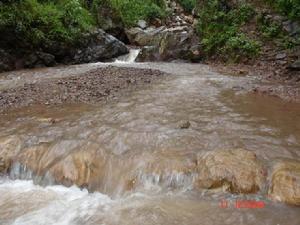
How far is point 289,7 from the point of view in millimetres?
13352

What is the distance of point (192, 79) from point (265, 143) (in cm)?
534

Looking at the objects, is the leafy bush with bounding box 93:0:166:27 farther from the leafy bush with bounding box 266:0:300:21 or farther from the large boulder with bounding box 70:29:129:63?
the leafy bush with bounding box 266:0:300:21

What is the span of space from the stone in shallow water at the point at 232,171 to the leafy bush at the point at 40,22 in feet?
36.1

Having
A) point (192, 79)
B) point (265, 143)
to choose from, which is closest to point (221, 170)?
point (265, 143)

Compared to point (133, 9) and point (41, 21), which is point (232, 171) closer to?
point (41, 21)

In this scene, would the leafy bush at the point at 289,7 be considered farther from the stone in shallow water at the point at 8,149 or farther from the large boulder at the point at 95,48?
the stone in shallow water at the point at 8,149

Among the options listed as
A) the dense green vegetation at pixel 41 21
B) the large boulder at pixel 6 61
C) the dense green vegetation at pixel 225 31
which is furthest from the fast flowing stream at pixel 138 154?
the dense green vegetation at pixel 41 21

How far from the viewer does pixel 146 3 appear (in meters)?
24.1

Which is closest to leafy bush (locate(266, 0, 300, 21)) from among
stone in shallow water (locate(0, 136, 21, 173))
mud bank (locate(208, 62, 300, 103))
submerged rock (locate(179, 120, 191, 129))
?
mud bank (locate(208, 62, 300, 103))

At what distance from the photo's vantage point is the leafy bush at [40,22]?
1421cm

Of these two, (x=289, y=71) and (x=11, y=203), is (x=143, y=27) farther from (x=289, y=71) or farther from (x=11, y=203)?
(x=11, y=203)

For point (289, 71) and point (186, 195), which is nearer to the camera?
point (186, 195)
